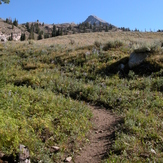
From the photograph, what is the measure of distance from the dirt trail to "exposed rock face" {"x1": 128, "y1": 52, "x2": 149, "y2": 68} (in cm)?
414

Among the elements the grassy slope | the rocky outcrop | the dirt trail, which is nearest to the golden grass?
the rocky outcrop

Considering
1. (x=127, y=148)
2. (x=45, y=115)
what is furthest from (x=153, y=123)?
(x=45, y=115)

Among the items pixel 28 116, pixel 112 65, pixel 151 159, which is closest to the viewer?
pixel 151 159

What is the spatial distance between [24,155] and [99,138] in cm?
189

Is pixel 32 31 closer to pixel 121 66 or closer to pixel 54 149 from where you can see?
pixel 121 66

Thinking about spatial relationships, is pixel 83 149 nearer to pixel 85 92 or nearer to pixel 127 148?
pixel 127 148

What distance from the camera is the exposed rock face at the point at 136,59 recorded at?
9.48 metres

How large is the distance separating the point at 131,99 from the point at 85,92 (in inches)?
69.4

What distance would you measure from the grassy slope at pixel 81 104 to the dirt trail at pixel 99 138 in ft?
0.75

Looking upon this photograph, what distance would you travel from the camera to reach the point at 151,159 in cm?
337

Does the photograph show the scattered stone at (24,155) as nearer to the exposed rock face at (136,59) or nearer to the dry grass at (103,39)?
the exposed rock face at (136,59)

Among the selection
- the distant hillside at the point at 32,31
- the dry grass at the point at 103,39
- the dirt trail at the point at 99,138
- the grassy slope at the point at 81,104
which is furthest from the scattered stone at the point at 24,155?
the distant hillside at the point at 32,31

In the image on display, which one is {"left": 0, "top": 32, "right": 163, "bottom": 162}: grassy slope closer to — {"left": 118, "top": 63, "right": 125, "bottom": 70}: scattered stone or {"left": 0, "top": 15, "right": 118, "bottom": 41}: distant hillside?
{"left": 118, "top": 63, "right": 125, "bottom": 70}: scattered stone

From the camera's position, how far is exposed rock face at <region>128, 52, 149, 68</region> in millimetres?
9484
